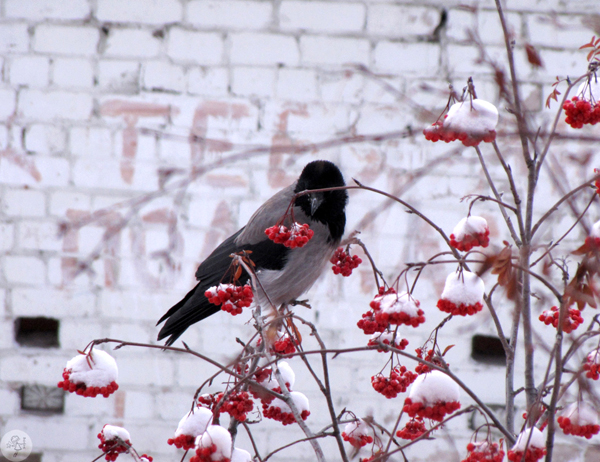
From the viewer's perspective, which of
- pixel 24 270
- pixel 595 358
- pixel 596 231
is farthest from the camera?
pixel 24 270

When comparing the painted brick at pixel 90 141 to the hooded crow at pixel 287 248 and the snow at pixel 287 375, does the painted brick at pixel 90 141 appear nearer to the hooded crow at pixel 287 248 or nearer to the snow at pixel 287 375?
the hooded crow at pixel 287 248

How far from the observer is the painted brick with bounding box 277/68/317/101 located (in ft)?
6.48

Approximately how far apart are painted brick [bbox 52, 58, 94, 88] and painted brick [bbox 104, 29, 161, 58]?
9 cm

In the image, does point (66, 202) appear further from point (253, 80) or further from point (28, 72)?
point (253, 80)

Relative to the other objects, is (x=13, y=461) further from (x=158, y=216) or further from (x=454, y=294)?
(x=454, y=294)

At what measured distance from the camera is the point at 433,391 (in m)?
0.58

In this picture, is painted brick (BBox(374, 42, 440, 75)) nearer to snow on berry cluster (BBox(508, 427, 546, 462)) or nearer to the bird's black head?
the bird's black head

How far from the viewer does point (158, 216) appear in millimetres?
1980

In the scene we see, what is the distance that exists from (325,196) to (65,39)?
111 cm

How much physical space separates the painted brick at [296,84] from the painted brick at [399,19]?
0.28 metres

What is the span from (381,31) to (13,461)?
6.64 feet

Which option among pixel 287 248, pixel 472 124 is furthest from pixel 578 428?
pixel 287 248

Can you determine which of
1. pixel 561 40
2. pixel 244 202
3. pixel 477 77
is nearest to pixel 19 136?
pixel 244 202

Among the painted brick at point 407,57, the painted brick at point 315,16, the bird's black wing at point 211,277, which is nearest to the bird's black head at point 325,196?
the bird's black wing at point 211,277
